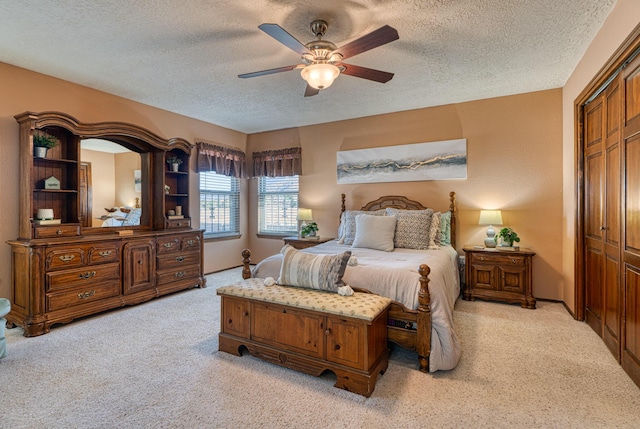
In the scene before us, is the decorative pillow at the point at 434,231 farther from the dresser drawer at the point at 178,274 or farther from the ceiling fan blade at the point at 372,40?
the dresser drawer at the point at 178,274

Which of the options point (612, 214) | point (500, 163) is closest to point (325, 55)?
point (612, 214)

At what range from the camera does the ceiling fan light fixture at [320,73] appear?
93.9 inches

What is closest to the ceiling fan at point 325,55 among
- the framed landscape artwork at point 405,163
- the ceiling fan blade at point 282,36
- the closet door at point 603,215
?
the ceiling fan blade at point 282,36

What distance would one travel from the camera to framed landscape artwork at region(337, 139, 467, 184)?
4.49 metres

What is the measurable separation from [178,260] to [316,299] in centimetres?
289

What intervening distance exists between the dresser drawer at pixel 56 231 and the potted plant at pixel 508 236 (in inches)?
203

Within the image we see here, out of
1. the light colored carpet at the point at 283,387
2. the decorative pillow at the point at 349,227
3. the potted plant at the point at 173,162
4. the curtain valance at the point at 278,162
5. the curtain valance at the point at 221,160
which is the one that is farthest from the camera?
the curtain valance at the point at 278,162

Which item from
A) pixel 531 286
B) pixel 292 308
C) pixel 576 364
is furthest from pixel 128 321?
pixel 531 286

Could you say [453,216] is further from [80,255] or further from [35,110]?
[35,110]

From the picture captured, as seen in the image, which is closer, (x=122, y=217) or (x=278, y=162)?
(x=122, y=217)

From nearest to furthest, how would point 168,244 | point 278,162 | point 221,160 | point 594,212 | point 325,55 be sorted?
point 325,55 → point 594,212 → point 168,244 → point 221,160 → point 278,162

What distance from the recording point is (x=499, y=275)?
390cm

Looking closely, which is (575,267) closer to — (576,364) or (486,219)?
(486,219)

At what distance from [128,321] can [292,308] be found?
7.28ft
